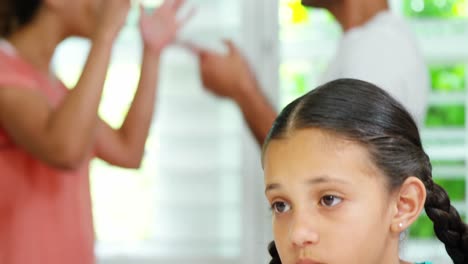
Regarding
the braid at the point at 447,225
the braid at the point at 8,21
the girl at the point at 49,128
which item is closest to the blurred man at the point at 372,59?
the girl at the point at 49,128

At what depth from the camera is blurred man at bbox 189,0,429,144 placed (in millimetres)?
1891

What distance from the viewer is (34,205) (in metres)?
1.95

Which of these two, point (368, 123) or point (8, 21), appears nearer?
point (368, 123)

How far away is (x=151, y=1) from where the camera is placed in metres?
2.88

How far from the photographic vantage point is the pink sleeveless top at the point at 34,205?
193 centimetres

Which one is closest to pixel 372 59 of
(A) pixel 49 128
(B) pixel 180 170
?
(A) pixel 49 128

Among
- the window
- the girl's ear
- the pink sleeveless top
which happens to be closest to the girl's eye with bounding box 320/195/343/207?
the girl's ear

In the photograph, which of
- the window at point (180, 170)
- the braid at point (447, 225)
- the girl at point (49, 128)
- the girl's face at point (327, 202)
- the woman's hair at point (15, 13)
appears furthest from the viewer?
the window at point (180, 170)

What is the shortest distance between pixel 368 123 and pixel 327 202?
0.14 meters

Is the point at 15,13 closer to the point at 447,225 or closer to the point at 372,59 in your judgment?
the point at 372,59

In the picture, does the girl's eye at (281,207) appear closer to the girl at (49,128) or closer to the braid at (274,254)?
the braid at (274,254)

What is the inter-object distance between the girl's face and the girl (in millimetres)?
645

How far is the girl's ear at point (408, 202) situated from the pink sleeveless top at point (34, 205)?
838 millimetres

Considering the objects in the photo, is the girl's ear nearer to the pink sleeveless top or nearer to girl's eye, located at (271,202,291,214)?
girl's eye, located at (271,202,291,214)
